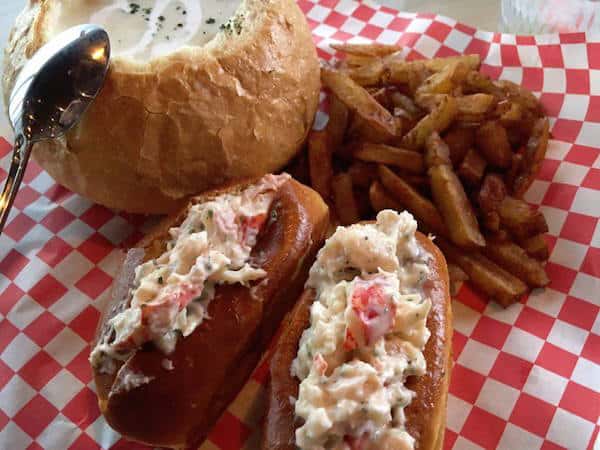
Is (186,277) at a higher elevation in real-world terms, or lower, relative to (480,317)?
higher

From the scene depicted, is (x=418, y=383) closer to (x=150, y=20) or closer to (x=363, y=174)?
(x=363, y=174)

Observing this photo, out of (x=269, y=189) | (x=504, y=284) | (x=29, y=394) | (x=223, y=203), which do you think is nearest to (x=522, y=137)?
(x=504, y=284)

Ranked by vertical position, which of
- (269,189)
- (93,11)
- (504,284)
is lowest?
(504,284)

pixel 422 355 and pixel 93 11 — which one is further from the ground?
pixel 93 11

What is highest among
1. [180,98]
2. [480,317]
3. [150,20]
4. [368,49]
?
[150,20]

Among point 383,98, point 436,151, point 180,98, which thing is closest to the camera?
point 180,98

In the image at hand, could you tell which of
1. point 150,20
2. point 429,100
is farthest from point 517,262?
point 150,20

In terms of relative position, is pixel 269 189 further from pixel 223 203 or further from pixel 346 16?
pixel 346 16

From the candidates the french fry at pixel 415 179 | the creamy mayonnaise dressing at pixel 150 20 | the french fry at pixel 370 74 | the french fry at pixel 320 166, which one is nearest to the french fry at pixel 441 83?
the french fry at pixel 370 74
